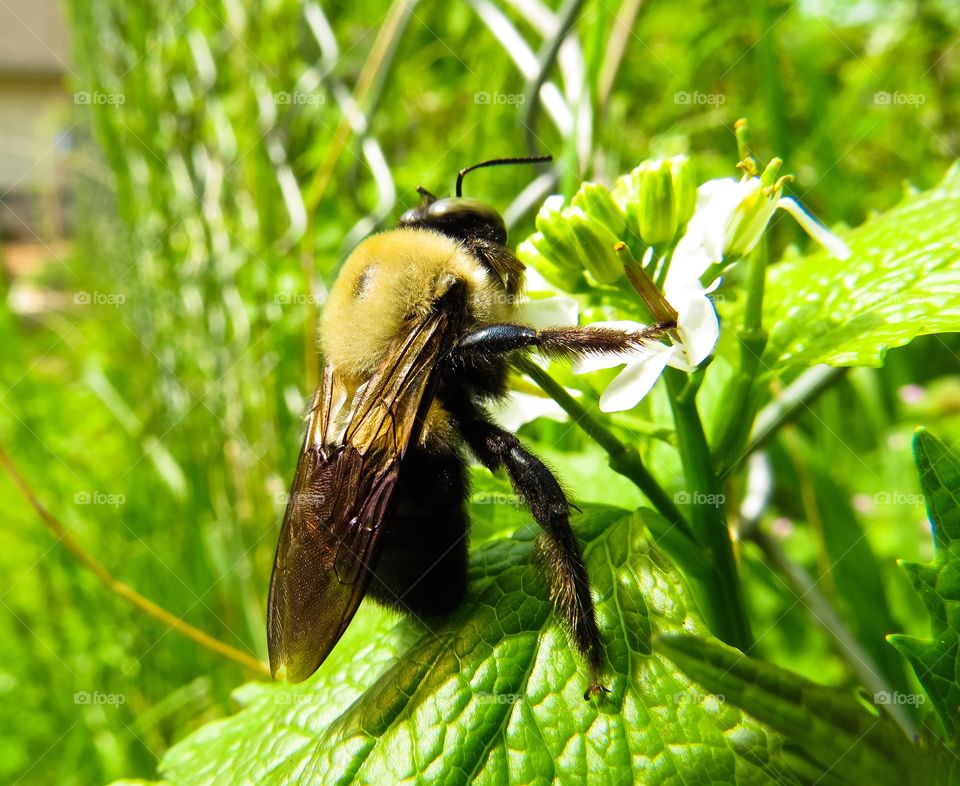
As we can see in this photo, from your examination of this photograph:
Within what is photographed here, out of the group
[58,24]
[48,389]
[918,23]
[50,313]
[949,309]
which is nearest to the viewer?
[949,309]

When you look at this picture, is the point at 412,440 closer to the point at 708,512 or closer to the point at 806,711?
the point at 708,512

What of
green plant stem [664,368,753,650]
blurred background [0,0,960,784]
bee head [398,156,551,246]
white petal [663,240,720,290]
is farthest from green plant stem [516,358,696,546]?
blurred background [0,0,960,784]

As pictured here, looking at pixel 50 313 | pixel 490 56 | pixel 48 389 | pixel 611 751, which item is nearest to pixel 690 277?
pixel 611 751

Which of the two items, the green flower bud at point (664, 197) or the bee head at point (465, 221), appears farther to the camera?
the bee head at point (465, 221)

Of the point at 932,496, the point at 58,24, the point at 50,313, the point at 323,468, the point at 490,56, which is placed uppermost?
the point at 58,24

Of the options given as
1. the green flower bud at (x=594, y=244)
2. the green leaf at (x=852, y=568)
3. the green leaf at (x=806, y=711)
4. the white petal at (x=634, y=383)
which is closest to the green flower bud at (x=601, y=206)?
the green flower bud at (x=594, y=244)

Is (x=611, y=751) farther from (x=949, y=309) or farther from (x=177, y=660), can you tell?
(x=177, y=660)

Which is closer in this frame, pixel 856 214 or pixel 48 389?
pixel 856 214

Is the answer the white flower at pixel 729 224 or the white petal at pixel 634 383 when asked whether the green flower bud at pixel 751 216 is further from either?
the white petal at pixel 634 383
